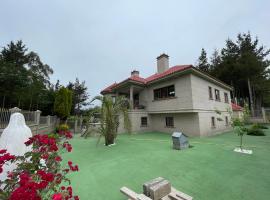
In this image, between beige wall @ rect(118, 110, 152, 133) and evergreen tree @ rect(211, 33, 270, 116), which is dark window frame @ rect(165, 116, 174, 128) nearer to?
beige wall @ rect(118, 110, 152, 133)

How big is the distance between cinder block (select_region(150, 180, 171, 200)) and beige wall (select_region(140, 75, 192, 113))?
9.51m

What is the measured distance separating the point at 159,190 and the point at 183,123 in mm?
10530

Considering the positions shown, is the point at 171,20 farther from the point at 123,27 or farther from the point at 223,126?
the point at 223,126

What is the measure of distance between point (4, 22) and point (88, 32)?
6.90 metres

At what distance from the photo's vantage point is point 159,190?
3.18 meters

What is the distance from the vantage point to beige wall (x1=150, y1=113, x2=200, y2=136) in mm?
12016

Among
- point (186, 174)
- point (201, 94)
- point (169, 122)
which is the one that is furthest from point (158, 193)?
point (201, 94)

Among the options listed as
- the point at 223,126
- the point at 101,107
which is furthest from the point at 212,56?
the point at 101,107

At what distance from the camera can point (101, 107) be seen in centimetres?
903

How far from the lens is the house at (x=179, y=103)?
39.5 feet

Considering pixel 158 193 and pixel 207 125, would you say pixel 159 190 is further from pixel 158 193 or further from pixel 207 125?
pixel 207 125

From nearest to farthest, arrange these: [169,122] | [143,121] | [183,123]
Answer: [183,123] < [169,122] < [143,121]

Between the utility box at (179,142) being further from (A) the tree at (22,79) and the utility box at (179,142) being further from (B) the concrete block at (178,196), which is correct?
(A) the tree at (22,79)

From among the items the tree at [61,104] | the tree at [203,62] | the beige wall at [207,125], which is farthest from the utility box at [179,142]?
the tree at [203,62]
